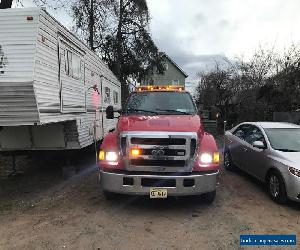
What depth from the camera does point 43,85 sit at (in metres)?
6.92

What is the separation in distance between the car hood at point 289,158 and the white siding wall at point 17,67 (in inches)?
180

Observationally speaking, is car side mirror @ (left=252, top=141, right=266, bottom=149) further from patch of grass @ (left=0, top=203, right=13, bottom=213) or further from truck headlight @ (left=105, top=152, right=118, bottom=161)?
patch of grass @ (left=0, top=203, right=13, bottom=213)

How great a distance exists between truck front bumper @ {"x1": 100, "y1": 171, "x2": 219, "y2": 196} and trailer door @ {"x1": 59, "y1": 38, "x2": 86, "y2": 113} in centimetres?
257

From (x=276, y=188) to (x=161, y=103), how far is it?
2924 mm

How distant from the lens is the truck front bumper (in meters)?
6.23

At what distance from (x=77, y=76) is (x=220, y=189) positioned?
4.47 metres

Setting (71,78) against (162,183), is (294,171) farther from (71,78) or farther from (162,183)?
(71,78)

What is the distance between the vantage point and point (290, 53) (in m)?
23.3

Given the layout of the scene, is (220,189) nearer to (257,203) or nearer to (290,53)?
(257,203)

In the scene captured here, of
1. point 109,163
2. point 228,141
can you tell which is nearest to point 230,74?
point 228,141

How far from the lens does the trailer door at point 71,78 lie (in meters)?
8.27

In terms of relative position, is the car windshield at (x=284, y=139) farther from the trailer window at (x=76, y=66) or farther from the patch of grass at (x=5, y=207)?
the patch of grass at (x=5, y=207)

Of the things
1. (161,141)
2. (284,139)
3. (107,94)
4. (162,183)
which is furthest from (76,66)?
(284,139)

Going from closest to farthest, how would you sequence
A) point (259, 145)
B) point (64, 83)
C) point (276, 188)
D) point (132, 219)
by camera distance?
point (132, 219) < point (276, 188) < point (259, 145) < point (64, 83)
